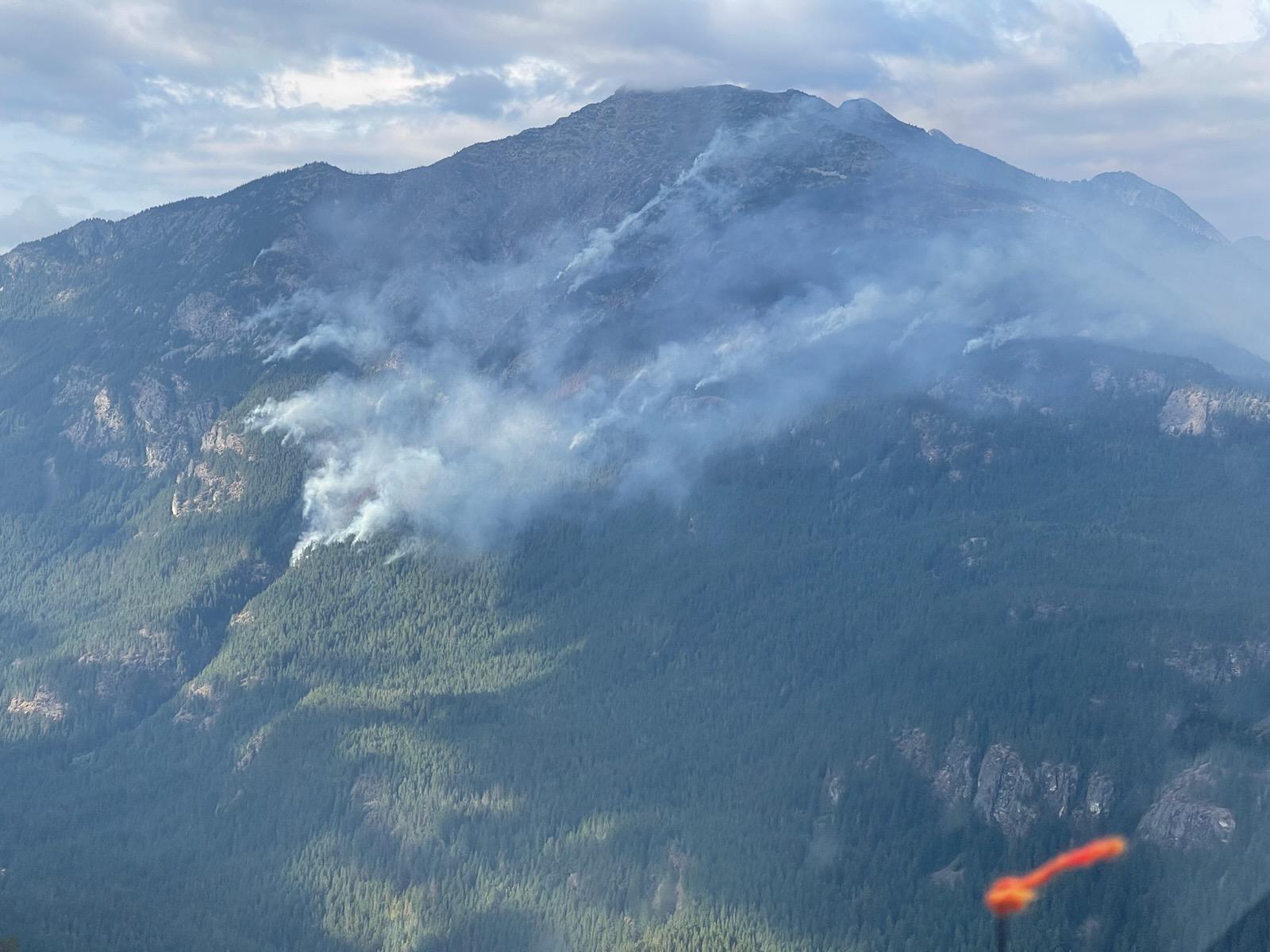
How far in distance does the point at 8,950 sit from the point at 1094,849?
180 metres

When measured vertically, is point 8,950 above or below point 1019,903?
below

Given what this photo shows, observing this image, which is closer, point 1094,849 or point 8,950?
point 1094,849

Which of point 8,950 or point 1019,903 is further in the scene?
point 8,950

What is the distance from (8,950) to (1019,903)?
178m

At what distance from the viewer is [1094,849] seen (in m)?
53.5

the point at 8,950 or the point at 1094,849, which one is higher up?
the point at 1094,849

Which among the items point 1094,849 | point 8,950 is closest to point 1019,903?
point 1094,849

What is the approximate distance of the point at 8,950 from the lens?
200m

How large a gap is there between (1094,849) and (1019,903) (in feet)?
10.1

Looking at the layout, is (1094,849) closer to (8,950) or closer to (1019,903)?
(1019,903)
